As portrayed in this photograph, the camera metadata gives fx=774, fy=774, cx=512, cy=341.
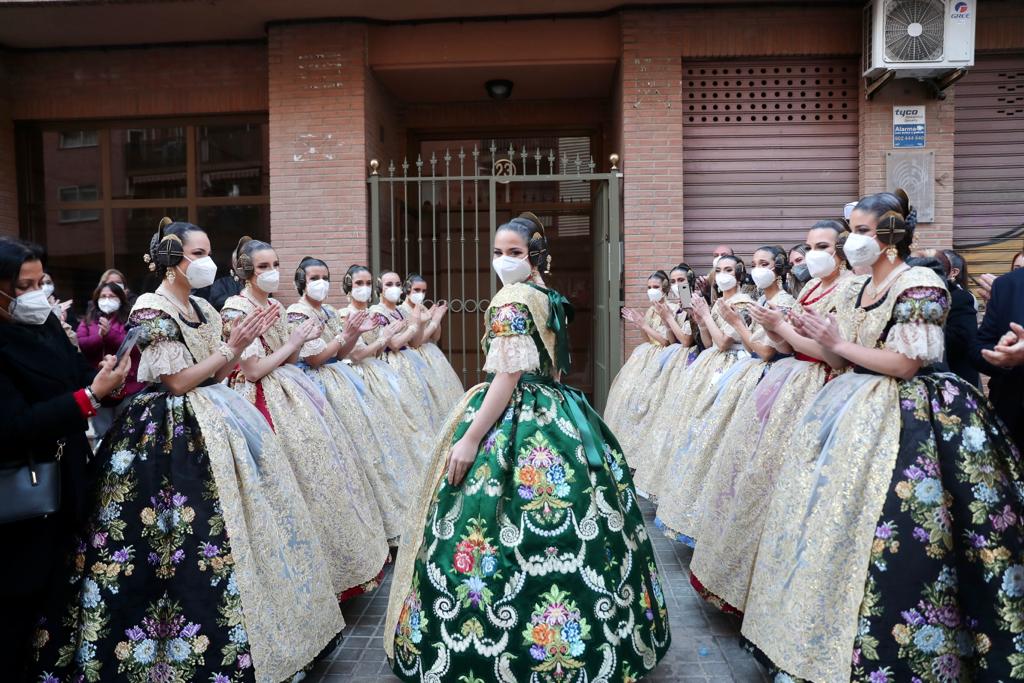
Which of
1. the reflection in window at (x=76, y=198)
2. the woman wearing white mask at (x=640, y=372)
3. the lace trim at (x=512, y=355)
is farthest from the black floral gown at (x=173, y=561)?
the reflection in window at (x=76, y=198)

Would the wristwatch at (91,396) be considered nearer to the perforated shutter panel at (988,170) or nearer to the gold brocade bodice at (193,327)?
the gold brocade bodice at (193,327)

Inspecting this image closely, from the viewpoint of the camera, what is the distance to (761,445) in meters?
4.11

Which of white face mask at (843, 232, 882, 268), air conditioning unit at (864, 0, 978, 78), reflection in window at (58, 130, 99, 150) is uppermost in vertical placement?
air conditioning unit at (864, 0, 978, 78)

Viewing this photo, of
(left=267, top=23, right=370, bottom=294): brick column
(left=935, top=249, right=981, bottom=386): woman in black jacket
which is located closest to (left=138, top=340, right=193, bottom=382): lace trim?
(left=935, top=249, right=981, bottom=386): woman in black jacket

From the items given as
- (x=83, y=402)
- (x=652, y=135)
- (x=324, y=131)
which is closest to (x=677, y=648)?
(x=83, y=402)

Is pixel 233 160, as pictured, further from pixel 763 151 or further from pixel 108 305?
pixel 763 151

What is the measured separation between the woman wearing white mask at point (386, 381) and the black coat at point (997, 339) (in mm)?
3683

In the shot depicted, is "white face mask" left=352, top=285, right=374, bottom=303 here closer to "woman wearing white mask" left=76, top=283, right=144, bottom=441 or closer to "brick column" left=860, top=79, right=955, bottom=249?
"woman wearing white mask" left=76, top=283, right=144, bottom=441

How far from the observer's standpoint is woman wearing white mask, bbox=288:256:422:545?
17.1ft

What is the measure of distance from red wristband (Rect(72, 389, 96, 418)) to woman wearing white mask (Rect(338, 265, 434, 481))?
9.12 feet

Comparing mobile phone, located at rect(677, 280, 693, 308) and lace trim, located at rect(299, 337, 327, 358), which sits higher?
mobile phone, located at rect(677, 280, 693, 308)

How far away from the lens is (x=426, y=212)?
11125mm

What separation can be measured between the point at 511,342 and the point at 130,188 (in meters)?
8.85

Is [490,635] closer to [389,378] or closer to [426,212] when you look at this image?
[389,378]
